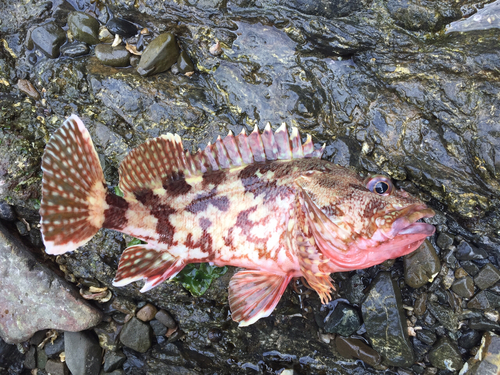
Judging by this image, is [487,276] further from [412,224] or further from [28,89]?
[28,89]

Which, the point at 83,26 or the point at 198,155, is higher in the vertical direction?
the point at 83,26

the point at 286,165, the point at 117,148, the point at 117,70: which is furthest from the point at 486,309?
the point at 117,70

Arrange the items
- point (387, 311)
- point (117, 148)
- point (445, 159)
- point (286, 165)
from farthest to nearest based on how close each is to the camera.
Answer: point (117, 148)
point (387, 311)
point (445, 159)
point (286, 165)

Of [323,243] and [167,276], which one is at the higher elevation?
[323,243]

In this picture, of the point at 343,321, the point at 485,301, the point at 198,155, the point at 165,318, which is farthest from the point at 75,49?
the point at 485,301

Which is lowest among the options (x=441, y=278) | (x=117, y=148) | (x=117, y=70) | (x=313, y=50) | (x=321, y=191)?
(x=441, y=278)

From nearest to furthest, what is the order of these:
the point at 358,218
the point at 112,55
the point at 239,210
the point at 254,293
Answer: the point at 358,218 < the point at 239,210 < the point at 254,293 < the point at 112,55

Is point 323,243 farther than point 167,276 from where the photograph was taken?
No

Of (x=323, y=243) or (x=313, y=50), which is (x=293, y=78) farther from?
(x=323, y=243)
